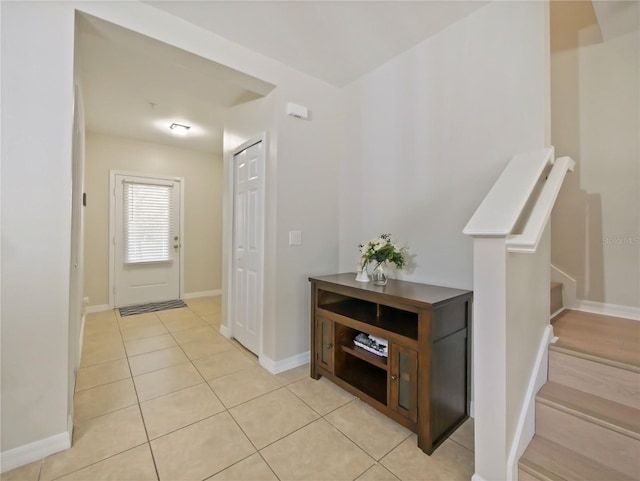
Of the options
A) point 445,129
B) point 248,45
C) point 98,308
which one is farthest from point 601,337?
point 98,308

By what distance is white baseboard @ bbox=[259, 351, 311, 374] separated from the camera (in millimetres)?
2430

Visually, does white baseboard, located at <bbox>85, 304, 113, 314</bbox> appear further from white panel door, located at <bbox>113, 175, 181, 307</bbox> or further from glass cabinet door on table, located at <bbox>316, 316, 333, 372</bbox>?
glass cabinet door on table, located at <bbox>316, 316, 333, 372</bbox>

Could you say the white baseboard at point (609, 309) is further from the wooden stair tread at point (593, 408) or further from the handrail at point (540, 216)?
the handrail at point (540, 216)

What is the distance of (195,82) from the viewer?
2.76m

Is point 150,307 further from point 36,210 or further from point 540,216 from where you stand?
point 540,216

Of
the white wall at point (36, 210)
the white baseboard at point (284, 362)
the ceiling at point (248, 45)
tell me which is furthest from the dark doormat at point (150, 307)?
the white wall at point (36, 210)

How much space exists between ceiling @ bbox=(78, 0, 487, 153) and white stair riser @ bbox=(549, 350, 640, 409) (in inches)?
87.0

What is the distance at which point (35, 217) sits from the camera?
1468 mm

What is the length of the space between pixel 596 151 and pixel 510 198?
5.36 feet

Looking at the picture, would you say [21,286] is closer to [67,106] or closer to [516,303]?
[67,106]

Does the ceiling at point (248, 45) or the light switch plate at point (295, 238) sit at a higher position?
the ceiling at point (248, 45)

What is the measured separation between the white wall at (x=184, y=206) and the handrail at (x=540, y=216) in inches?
194

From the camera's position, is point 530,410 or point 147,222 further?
point 147,222

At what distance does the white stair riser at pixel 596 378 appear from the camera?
1337 millimetres
